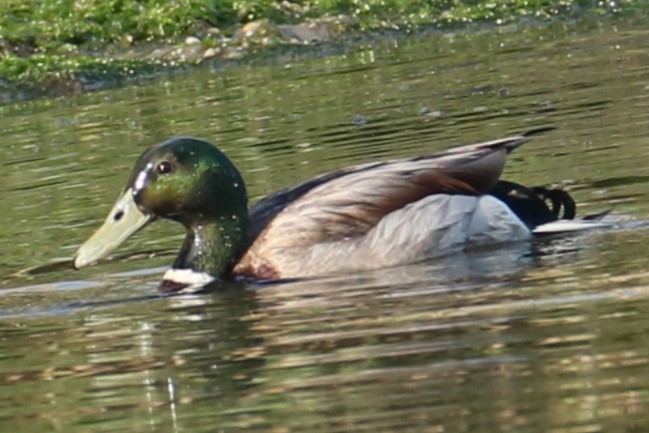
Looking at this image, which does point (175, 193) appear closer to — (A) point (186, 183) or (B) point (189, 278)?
(A) point (186, 183)

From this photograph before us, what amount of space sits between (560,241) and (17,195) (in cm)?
549

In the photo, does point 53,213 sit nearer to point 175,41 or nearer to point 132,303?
point 132,303

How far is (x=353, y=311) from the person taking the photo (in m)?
7.50

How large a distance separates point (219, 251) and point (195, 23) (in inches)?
683

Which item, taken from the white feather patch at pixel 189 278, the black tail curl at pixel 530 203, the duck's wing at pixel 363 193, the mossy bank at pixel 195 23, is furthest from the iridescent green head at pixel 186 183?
the mossy bank at pixel 195 23

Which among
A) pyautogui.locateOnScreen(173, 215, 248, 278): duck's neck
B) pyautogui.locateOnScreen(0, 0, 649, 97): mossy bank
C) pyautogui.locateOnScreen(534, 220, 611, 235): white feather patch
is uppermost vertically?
pyautogui.locateOnScreen(173, 215, 248, 278): duck's neck

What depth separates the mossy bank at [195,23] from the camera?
2478cm

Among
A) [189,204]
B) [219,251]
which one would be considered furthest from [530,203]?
[189,204]

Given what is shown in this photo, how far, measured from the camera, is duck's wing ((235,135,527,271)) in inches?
351

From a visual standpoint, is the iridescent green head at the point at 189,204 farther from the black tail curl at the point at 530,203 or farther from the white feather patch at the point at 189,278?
the black tail curl at the point at 530,203

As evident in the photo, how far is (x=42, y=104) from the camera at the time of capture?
69.9ft

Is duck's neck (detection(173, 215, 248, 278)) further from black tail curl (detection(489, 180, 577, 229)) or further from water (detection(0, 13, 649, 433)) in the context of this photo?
black tail curl (detection(489, 180, 577, 229))

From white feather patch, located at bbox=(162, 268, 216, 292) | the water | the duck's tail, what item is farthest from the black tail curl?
white feather patch, located at bbox=(162, 268, 216, 292)

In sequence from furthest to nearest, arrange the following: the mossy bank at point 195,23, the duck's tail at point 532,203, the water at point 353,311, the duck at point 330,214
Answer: the mossy bank at point 195,23 → the duck's tail at point 532,203 → the duck at point 330,214 → the water at point 353,311
